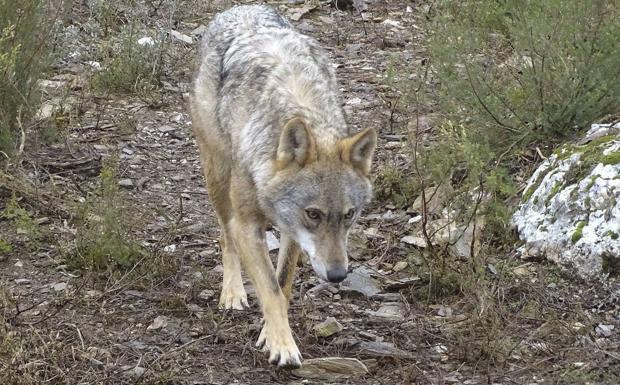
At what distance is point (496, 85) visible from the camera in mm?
7273

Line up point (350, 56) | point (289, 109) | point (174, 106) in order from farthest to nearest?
point (350, 56) → point (174, 106) → point (289, 109)

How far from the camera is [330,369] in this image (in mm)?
4879

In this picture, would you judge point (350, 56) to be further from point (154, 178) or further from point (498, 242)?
point (498, 242)

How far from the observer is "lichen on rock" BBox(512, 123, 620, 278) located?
5.62 metres

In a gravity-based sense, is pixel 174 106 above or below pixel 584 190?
below

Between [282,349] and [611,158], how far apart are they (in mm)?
2467

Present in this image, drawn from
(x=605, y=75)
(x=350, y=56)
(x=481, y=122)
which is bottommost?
(x=350, y=56)

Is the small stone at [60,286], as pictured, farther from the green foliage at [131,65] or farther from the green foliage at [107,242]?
the green foliage at [131,65]

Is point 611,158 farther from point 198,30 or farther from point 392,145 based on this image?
point 198,30

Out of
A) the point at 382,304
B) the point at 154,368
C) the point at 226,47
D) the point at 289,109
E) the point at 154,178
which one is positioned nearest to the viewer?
the point at 154,368

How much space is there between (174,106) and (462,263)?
4.36 m

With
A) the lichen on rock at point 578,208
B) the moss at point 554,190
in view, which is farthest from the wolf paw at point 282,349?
the moss at point 554,190

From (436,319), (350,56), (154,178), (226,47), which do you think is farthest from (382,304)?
(350,56)

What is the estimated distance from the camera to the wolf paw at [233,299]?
5.80m
